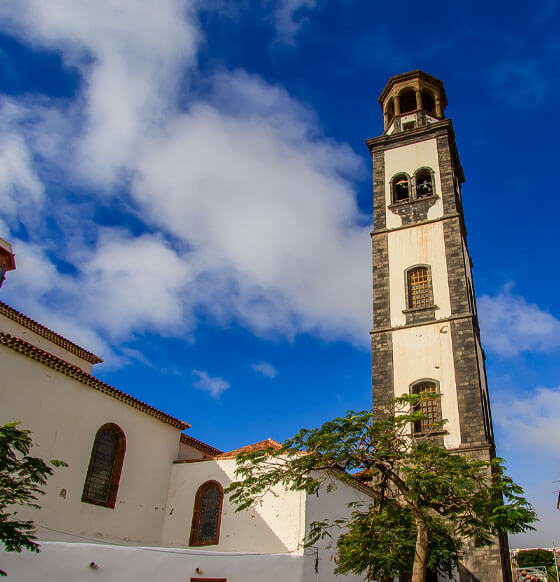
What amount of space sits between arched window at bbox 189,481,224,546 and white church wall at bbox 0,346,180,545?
1.31 meters

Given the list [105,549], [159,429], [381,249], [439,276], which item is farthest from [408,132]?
[105,549]

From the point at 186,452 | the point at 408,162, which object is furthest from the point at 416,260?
the point at 186,452

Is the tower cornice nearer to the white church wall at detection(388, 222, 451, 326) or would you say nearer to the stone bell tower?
the stone bell tower

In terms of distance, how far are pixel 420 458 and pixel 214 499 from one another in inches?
310

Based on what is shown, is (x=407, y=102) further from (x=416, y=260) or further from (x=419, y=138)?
(x=416, y=260)

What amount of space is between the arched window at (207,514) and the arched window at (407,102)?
66.9 feet

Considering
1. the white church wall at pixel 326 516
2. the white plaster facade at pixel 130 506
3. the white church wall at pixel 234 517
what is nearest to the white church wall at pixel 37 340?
the white plaster facade at pixel 130 506

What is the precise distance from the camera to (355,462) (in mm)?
12195

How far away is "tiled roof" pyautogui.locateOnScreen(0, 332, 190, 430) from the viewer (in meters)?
14.2

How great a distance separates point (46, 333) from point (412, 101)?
20.7m

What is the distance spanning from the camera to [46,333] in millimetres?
19969

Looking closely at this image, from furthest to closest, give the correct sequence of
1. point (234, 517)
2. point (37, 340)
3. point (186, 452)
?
point (186, 452) < point (37, 340) < point (234, 517)

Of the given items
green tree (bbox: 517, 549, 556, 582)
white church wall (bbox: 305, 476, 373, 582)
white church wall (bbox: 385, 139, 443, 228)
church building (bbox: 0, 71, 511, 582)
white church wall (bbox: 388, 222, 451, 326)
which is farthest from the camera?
green tree (bbox: 517, 549, 556, 582)

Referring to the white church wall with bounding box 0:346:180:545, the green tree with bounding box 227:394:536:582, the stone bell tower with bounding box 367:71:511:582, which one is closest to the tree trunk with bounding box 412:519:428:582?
the green tree with bounding box 227:394:536:582
